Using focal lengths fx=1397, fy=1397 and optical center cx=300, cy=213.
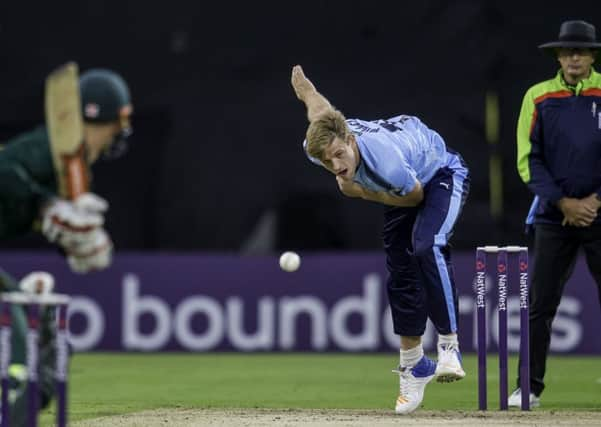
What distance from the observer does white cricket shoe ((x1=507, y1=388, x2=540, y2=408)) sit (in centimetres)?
704

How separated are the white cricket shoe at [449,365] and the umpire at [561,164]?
22.6 inches

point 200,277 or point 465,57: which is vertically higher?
point 465,57

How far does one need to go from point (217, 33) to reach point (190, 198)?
1.42 m

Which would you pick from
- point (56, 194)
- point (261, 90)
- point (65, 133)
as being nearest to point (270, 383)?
point (261, 90)

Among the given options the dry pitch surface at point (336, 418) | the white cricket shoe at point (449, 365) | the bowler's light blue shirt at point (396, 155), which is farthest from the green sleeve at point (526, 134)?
the dry pitch surface at point (336, 418)

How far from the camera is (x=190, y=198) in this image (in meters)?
11.8

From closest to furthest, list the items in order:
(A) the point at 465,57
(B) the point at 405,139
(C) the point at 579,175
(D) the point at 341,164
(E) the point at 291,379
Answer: (D) the point at 341,164 < (B) the point at 405,139 < (C) the point at 579,175 < (E) the point at 291,379 < (A) the point at 465,57

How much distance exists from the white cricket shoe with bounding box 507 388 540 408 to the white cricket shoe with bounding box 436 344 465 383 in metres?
0.51

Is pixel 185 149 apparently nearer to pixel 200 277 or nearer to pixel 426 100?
pixel 200 277

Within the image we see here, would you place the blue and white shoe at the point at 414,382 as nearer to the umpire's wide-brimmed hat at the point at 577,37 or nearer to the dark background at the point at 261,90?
the umpire's wide-brimmed hat at the point at 577,37

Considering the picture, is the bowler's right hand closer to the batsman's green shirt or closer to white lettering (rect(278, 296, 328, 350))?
the batsman's green shirt

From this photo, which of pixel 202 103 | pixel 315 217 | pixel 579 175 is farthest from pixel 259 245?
pixel 579 175

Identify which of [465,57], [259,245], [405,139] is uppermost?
[465,57]

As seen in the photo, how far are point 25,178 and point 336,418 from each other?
7.80 ft
